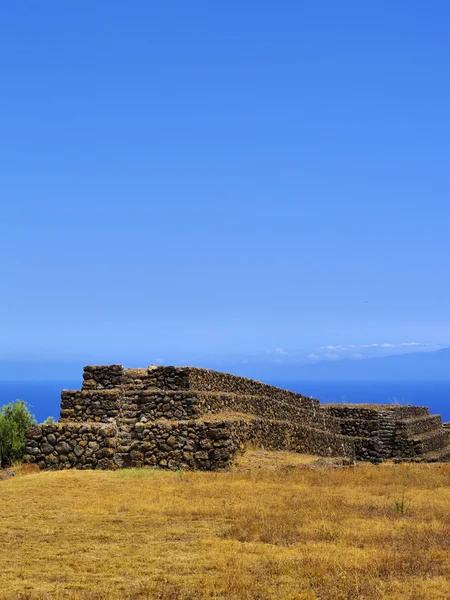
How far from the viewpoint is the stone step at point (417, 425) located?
51.2 m

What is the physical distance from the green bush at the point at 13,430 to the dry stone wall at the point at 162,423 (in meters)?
4.31

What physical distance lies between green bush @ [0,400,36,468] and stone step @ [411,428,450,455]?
2826 cm

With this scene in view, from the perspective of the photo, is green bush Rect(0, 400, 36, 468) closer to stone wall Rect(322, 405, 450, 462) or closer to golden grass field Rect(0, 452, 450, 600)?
golden grass field Rect(0, 452, 450, 600)

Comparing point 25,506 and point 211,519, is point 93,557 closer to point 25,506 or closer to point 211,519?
point 211,519

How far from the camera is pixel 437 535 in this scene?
559 inches

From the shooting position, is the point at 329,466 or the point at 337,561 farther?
the point at 329,466

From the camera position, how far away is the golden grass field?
1076cm

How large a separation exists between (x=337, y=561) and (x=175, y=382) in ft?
64.9

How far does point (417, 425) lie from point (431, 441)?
1815 mm

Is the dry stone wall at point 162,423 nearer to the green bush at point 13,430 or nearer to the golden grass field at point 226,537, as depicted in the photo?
the golden grass field at point 226,537

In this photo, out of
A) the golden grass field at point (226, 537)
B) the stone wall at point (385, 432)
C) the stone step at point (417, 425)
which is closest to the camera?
the golden grass field at point (226, 537)

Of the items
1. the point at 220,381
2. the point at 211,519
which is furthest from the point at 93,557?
the point at 220,381

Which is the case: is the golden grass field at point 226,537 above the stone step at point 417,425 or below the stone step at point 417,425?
below

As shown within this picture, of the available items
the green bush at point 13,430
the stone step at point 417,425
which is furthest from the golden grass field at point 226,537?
the stone step at point 417,425
